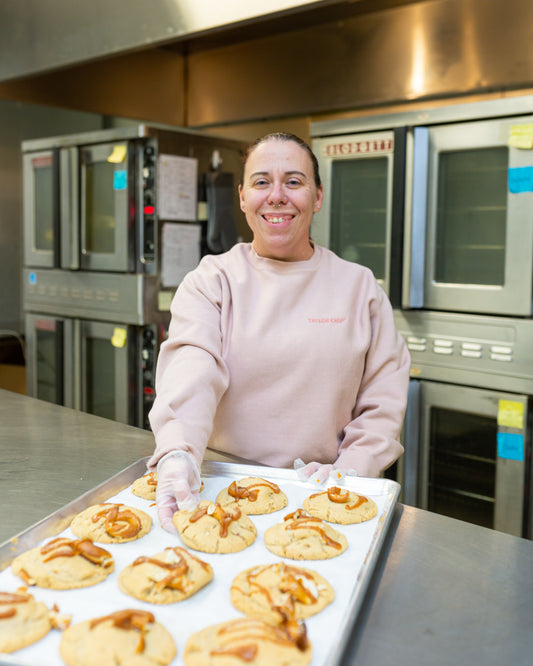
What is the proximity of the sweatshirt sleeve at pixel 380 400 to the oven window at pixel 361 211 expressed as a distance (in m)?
1.10

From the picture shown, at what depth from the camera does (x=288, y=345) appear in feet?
5.22

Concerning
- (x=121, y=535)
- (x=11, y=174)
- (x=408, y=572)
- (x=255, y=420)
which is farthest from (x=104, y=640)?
(x=11, y=174)

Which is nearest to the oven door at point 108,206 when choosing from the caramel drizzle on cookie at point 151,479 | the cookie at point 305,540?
the caramel drizzle on cookie at point 151,479

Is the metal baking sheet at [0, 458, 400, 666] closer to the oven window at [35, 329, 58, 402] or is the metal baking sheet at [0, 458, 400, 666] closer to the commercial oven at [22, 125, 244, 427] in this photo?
the commercial oven at [22, 125, 244, 427]

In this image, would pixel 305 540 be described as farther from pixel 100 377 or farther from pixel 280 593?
pixel 100 377

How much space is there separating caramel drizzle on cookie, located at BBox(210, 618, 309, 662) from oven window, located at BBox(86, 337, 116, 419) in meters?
2.94

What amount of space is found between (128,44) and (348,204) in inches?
50.8

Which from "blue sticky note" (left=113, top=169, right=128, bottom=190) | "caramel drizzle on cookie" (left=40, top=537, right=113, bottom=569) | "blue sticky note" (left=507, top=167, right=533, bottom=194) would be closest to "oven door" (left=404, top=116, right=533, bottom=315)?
"blue sticky note" (left=507, top=167, right=533, bottom=194)

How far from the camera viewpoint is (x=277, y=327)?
1615mm

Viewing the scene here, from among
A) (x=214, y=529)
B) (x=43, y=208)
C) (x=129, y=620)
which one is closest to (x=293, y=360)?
(x=214, y=529)

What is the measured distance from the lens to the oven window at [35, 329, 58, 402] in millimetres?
4027

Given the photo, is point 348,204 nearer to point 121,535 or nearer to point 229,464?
point 229,464

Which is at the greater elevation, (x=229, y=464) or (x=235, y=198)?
(x=235, y=198)

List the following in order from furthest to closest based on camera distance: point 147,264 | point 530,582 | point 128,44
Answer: point 147,264 < point 128,44 < point 530,582
